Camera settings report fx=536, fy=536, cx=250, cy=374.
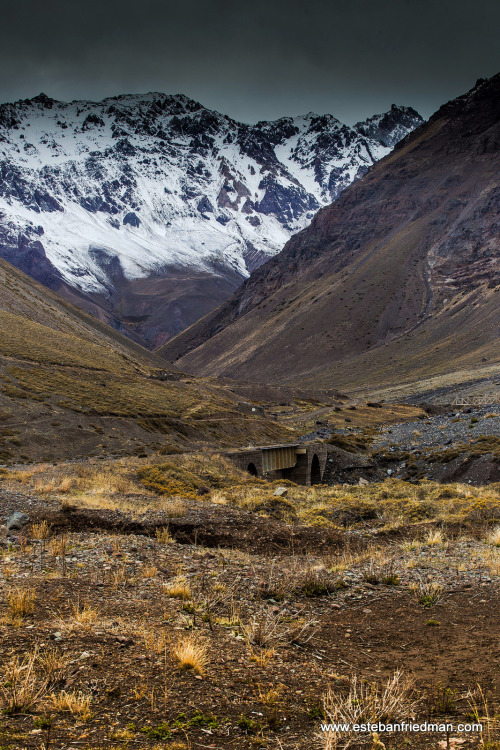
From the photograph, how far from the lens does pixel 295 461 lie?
3972 centimetres

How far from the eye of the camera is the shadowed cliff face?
12775 centimetres

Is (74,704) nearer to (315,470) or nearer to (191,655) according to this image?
(191,655)

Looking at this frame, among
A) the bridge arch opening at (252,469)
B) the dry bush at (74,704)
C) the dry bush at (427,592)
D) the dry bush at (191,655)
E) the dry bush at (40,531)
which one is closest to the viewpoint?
the dry bush at (74,704)

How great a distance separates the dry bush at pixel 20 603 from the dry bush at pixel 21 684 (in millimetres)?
1396

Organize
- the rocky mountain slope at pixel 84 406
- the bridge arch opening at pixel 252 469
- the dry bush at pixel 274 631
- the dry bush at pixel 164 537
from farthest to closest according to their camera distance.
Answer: the rocky mountain slope at pixel 84 406, the bridge arch opening at pixel 252 469, the dry bush at pixel 164 537, the dry bush at pixel 274 631

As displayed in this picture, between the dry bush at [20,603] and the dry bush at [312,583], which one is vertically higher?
the dry bush at [20,603]

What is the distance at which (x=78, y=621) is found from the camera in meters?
6.69

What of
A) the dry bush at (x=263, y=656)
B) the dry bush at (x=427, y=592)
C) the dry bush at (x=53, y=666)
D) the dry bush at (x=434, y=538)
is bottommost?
the dry bush at (x=434, y=538)

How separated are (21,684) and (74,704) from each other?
64 centimetres

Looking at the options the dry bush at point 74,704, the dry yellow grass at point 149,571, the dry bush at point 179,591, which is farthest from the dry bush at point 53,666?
the dry yellow grass at point 149,571

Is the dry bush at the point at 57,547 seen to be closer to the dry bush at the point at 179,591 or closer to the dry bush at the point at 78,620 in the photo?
the dry bush at the point at 179,591

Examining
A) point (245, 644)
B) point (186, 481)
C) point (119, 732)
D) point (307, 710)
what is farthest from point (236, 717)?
point (186, 481)

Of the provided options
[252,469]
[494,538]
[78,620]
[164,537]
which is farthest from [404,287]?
[78,620]

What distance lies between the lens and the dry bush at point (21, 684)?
15.4ft
